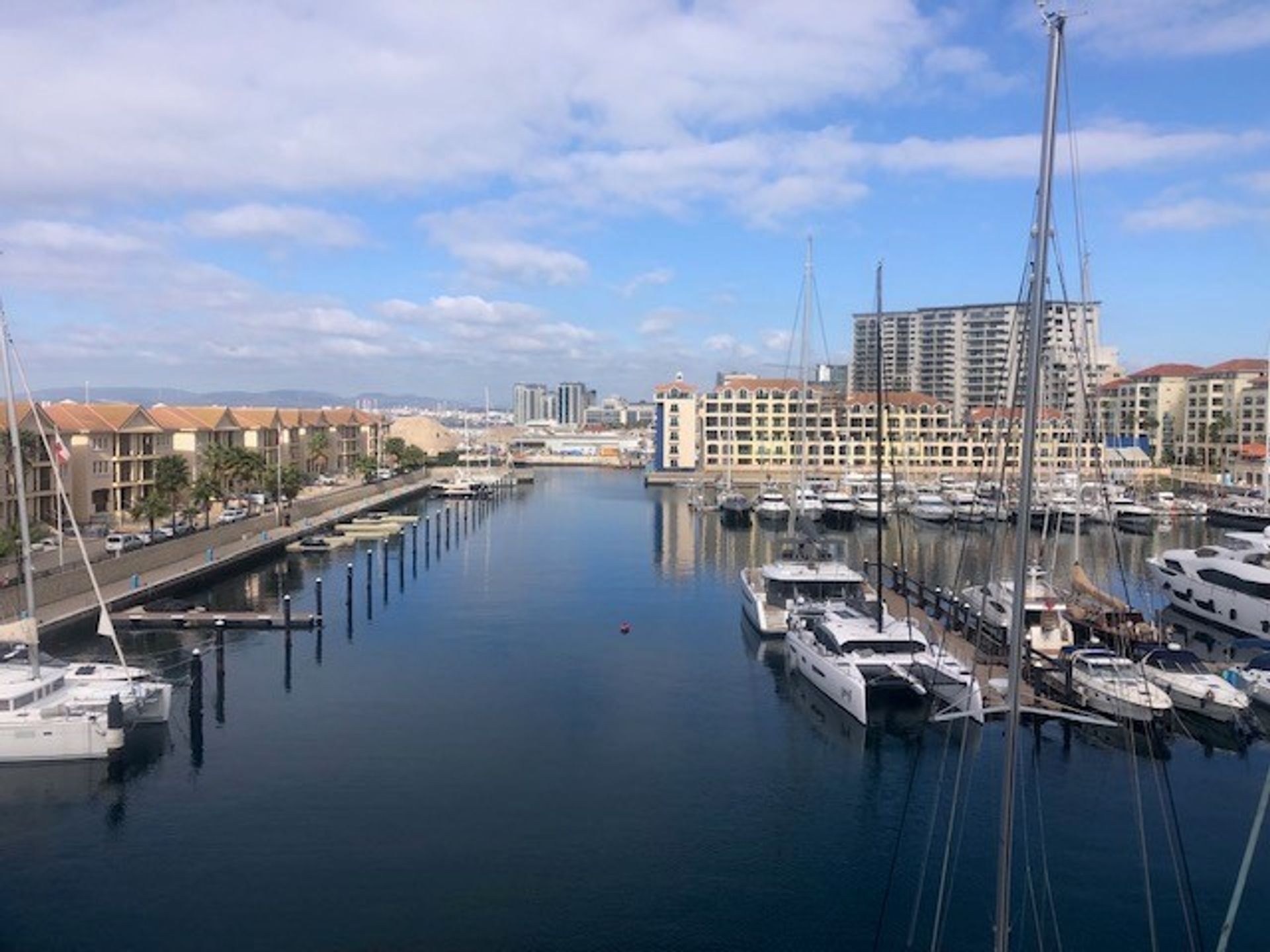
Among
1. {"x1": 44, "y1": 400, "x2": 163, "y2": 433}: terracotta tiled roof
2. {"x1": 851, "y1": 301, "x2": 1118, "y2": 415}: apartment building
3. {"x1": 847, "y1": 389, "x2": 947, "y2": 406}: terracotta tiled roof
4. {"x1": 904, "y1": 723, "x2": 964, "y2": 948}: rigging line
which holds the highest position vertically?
{"x1": 851, "y1": 301, "x2": 1118, "y2": 415}: apartment building

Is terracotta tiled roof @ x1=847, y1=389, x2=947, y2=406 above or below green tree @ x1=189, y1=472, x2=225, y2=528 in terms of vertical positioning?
above

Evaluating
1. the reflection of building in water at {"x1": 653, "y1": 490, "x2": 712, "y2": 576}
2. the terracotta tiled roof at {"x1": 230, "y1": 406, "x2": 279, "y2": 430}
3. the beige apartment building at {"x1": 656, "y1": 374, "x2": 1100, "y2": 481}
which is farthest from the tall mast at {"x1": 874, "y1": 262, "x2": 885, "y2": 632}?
the beige apartment building at {"x1": 656, "y1": 374, "x2": 1100, "y2": 481}

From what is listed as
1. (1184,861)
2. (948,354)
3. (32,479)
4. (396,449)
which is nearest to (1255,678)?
(1184,861)

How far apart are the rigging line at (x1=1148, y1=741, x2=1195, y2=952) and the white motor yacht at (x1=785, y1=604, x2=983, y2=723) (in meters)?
3.65

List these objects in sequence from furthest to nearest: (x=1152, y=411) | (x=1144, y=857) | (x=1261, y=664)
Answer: (x=1152, y=411) → (x=1261, y=664) → (x=1144, y=857)

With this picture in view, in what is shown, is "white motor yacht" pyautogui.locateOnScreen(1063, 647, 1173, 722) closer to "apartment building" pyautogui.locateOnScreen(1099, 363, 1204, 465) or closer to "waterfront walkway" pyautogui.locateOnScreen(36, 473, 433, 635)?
"waterfront walkway" pyautogui.locateOnScreen(36, 473, 433, 635)

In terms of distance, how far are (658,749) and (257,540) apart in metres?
34.8

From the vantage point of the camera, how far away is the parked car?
43.7 m

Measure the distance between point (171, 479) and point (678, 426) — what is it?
67.1 metres

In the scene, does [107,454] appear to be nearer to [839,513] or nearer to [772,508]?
[772,508]

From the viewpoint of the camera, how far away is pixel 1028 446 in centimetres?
988

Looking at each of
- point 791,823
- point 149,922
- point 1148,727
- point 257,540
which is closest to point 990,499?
point 257,540

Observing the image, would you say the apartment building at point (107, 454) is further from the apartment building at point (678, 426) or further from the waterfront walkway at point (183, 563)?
the apartment building at point (678, 426)

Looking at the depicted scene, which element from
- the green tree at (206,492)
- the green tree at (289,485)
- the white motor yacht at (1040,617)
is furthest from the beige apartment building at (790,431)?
the white motor yacht at (1040,617)
